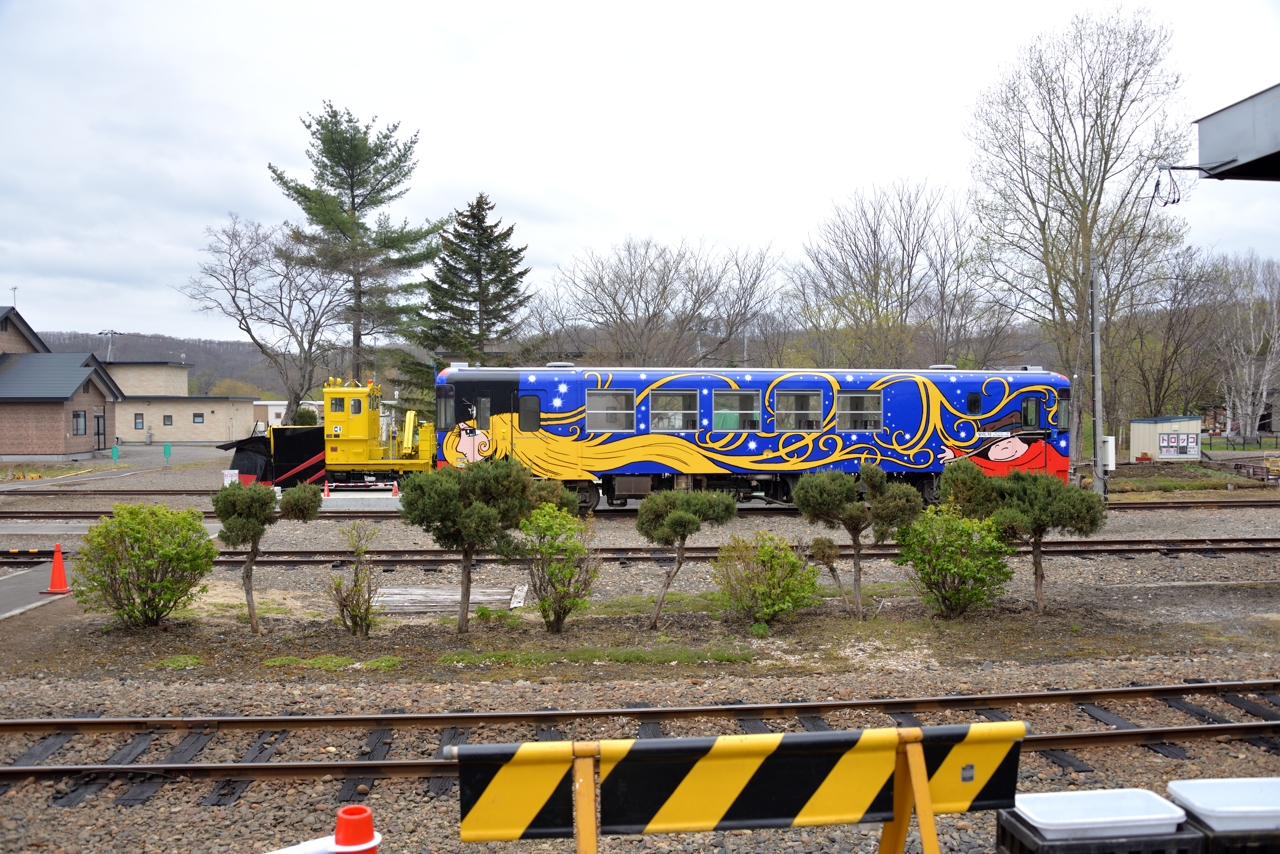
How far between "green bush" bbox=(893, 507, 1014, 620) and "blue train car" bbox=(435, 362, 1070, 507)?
817cm

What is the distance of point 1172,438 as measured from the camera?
2939 centimetres

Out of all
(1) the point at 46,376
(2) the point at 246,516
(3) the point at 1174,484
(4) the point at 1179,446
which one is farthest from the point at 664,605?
(1) the point at 46,376

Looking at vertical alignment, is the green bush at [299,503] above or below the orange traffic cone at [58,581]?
above

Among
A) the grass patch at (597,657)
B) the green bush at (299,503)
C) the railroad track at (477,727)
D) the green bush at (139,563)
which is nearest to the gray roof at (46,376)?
the green bush at (139,563)

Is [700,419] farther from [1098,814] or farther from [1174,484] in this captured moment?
[1098,814]

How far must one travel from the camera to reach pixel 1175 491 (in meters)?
22.6

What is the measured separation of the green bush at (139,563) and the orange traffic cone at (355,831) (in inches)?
289

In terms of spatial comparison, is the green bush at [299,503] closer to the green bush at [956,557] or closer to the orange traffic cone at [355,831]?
the green bush at [956,557]

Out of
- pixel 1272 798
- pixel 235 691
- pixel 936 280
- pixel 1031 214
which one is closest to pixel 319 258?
pixel 936 280

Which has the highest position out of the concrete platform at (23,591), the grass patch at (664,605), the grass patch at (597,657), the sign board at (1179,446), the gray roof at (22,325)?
the gray roof at (22,325)

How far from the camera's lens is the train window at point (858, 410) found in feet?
61.0

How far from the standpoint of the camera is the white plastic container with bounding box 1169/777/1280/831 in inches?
128

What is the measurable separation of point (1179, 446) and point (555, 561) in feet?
92.5

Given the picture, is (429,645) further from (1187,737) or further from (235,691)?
(1187,737)
